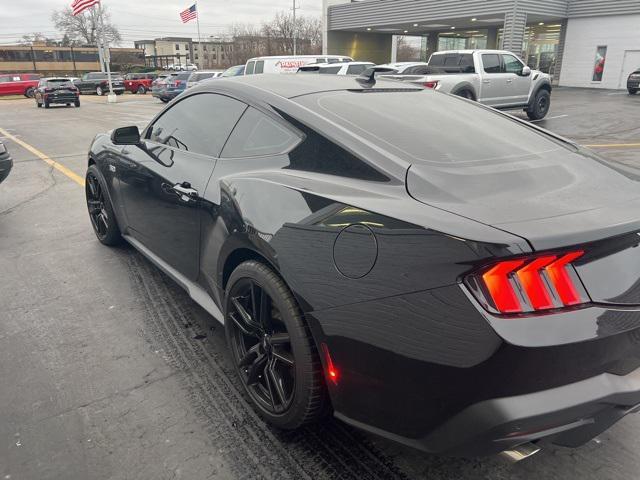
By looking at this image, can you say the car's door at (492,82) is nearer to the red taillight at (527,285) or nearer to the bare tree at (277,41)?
the red taillight at (527,285)

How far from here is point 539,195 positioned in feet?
5.93

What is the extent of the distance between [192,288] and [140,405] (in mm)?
→ 732

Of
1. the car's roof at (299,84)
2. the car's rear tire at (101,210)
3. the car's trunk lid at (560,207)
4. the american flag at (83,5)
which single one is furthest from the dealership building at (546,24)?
the car's trunk lid at (560,207)

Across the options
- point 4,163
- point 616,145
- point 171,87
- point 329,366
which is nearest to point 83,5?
point 171,87

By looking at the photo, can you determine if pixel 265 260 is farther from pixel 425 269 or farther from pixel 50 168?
pixel 50 168

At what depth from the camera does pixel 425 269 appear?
1577 mm

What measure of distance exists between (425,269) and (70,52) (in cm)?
7360

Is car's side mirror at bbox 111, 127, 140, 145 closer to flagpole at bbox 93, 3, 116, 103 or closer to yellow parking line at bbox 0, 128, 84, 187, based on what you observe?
yellow parking line at bbox 0, 128, 84, 187

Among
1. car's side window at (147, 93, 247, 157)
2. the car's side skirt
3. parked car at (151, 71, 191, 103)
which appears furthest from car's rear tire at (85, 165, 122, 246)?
parked car at (151, 71, 191, 103)

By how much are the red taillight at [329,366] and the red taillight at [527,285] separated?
0.63 metres

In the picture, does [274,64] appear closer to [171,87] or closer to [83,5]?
[171,87]

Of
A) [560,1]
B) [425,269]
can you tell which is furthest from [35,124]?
A: [560,1]

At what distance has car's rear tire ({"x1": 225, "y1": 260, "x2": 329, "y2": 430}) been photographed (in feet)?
6.61

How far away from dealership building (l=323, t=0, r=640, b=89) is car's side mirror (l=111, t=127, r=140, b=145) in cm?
2841
